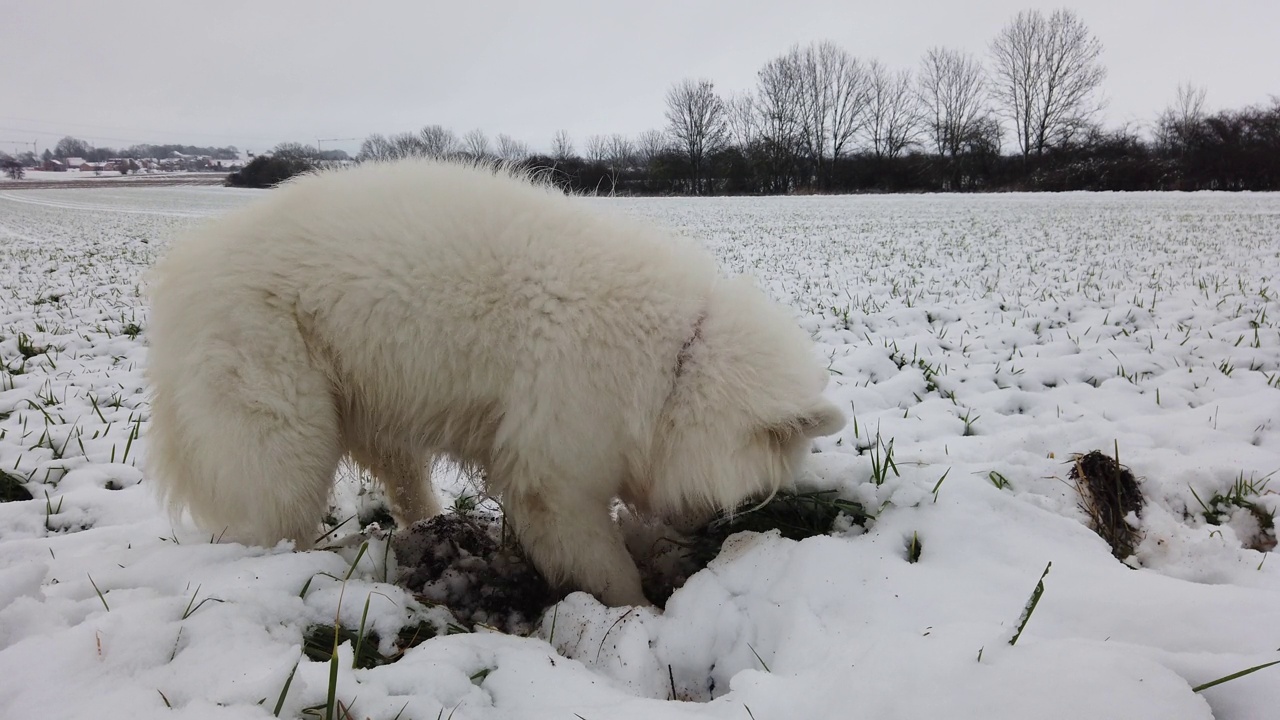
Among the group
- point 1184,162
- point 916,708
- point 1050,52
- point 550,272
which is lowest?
point 916,708

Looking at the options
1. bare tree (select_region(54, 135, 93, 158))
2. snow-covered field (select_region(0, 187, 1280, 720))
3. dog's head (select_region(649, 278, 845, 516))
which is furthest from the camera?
bare tree (select_region(54, 135, 93, 158))

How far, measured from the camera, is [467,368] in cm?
239

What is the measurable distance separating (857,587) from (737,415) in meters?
0.73

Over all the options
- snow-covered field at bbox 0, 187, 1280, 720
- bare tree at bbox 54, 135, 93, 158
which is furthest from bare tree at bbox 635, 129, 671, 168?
bare tree at bbox 54, 135, 93, 158

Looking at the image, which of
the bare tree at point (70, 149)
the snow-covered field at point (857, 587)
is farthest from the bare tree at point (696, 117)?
the bare tree at point (70, 149)

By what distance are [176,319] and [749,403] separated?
86.4 inches

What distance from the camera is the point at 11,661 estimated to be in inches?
55.9

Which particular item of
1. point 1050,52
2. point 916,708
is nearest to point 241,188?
point 916,708

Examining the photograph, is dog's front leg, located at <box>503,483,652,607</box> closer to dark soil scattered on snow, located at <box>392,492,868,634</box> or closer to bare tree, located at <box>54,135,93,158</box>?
dark soil scattered on snow, located at <box>392,492,868,634</box>

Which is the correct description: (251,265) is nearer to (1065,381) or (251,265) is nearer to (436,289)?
(436,289)

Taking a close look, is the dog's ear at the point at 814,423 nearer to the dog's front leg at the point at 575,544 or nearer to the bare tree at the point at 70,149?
the dog's front leg at the point at 575,544

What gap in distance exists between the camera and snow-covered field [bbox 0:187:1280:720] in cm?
141

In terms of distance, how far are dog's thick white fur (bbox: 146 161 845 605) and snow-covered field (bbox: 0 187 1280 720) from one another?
11.4 inches

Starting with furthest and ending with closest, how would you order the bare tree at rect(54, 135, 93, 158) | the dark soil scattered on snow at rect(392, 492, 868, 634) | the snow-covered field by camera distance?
1. the bare tree at rect(54, 135, 93, 158)
2. the dark soil scattered on snow at rect(392, 492, 868, 634)
3. the snow-covered field
